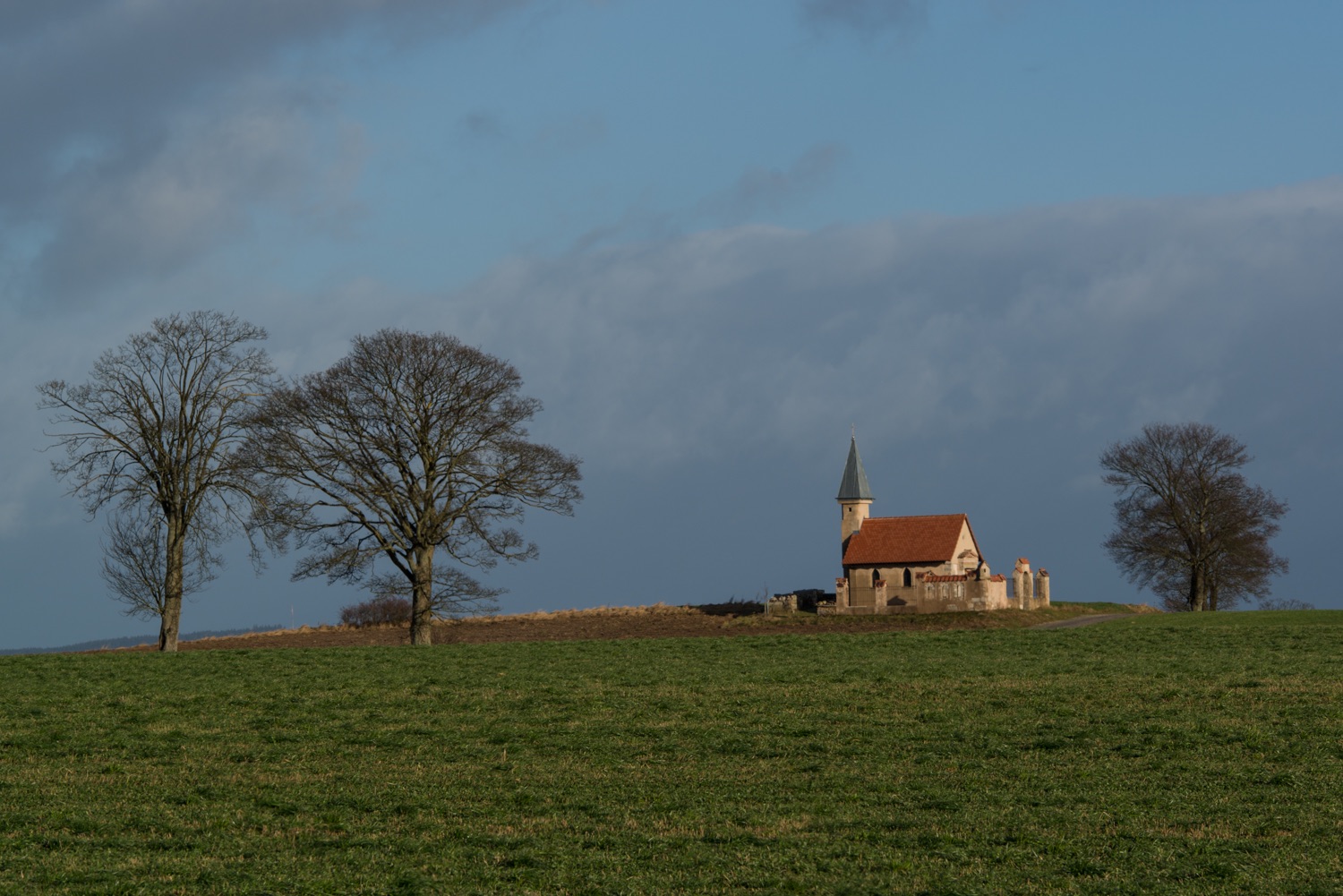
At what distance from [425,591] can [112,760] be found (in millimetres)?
28290

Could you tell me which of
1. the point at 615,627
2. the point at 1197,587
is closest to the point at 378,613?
the point at 615,627

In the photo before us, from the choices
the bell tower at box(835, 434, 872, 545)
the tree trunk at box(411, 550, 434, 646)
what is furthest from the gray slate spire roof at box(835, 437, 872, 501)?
the tree trunk at box(411, 550, 434, 646)

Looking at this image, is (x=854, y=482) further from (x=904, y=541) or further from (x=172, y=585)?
(x=172, y=585)

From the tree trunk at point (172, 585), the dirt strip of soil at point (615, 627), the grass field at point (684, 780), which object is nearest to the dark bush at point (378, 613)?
the dirt strip of soil at point (615, 627)

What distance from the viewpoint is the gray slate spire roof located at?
3125 inches

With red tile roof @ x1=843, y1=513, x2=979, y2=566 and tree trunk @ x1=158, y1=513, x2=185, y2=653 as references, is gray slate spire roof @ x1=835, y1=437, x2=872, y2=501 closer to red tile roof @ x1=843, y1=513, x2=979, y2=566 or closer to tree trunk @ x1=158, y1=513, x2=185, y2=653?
red tile roof @ x1=843, y1=513, x2=979, y2=566

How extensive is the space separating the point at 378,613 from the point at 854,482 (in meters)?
30.9

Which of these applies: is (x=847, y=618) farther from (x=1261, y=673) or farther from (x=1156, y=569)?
(x=1261, y=673)

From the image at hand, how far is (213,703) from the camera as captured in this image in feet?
89.4

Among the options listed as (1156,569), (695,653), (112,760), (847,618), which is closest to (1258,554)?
(1156,569)

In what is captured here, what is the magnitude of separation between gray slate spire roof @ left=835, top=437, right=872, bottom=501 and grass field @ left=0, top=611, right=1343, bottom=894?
45.4 meters

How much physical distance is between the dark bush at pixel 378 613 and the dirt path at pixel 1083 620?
34284mm

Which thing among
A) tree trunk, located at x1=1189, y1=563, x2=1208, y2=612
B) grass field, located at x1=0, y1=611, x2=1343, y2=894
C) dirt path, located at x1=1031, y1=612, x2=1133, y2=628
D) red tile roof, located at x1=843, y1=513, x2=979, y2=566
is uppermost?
red tile roof, located at x1=843, y1=513, x2=979, y2=566

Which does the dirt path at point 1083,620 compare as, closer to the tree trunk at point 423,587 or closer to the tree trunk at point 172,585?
the tree trunk at point 423,587
